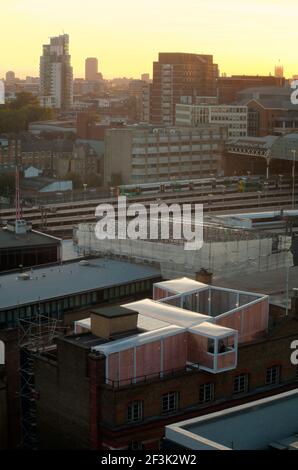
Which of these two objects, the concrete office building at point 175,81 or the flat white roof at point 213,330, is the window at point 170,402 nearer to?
the flat white roof at point 213,330

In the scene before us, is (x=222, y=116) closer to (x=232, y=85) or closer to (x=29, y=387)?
(x=232, y=85)

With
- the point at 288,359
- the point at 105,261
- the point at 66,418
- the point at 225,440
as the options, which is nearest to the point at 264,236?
the point at 105,261

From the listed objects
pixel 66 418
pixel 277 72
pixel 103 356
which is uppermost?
pixel 277 72

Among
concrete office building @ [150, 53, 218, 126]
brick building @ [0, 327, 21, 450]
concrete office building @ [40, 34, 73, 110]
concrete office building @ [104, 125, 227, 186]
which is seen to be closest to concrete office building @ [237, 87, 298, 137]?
concrete office building @ [104, 125, 227, 186]

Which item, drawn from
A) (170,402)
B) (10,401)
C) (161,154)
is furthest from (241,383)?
(161,154)

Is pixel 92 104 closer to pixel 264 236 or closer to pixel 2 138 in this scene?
pixel 2 138

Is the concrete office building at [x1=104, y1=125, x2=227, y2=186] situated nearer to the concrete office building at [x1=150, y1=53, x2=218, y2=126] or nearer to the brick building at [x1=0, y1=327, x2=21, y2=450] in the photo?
the concrete office building at [x1=150, y1=53, x2=218, y2=126]
